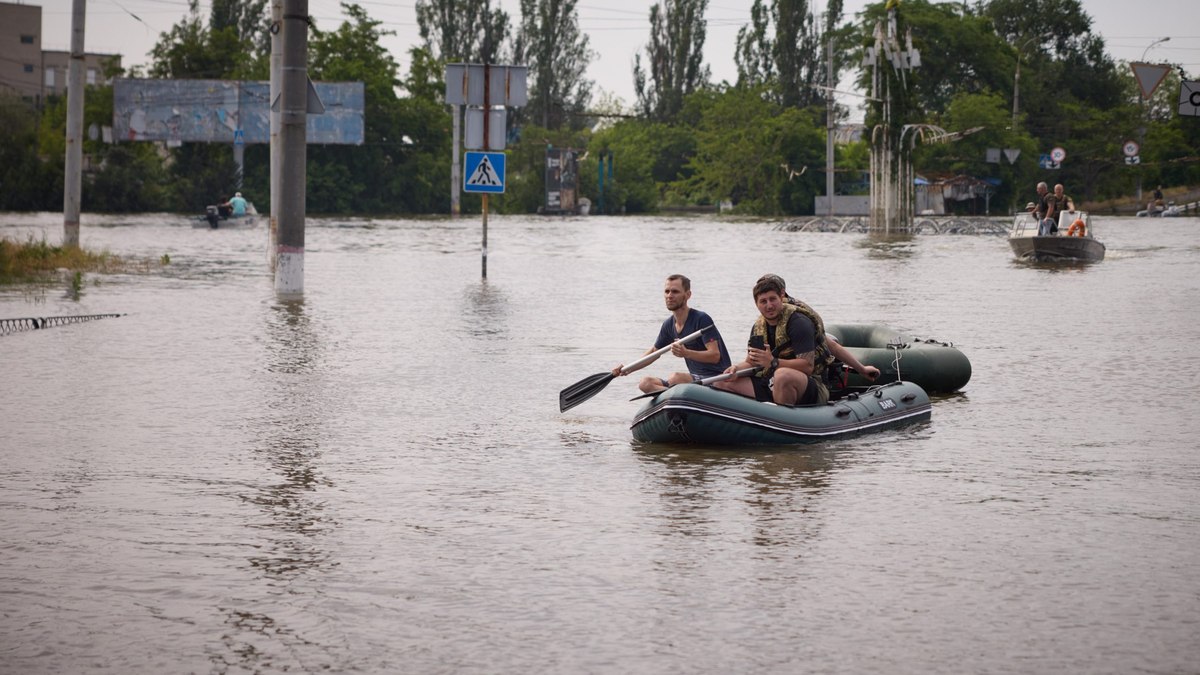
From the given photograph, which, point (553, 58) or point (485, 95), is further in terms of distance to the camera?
point (553, 58)

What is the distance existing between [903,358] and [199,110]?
284 ft

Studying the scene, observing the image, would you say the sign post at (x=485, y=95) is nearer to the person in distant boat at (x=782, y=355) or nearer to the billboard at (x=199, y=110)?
the person in distant boat at (x=782, y=355)

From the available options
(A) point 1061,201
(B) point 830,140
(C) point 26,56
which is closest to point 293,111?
(A) point 1061,201

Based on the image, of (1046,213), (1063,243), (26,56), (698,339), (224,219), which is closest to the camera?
(698,339)

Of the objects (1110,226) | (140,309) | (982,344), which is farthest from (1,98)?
(982,344)

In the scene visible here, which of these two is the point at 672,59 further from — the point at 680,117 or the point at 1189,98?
the point at 1189,98

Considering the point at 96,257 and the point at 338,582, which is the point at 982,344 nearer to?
the point at 338,582

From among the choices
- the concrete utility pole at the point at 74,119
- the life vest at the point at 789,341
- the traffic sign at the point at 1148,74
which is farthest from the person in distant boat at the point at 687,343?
the concrete utility pole at the point at 74,119

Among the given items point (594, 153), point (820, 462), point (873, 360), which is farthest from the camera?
point (594, 153)

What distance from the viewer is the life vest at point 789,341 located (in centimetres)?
1176

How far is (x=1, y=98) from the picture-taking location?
326 ft

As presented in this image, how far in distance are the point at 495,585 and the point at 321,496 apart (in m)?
2.45

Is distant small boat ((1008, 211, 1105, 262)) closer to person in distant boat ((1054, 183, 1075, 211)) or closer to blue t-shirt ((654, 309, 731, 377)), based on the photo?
person in distant boat ((1054, 183, 1075, 211))

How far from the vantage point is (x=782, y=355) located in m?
11.8
